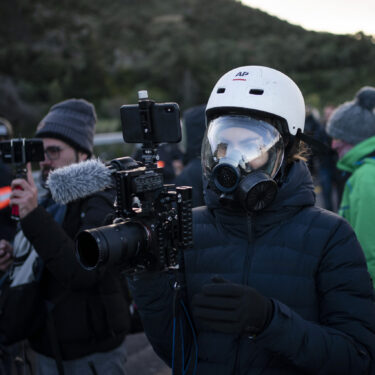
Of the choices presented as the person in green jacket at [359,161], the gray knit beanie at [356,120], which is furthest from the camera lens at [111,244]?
the gray knit beanie at [356,120]

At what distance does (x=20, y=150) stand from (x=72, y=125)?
18.6 inches

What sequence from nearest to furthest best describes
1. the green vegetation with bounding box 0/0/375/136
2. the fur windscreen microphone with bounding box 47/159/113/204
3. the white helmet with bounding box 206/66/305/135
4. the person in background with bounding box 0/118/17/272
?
the white helmet with bounding box 206/66/305/135 → the fur windscreen microphone with bounding box 47/159/113/204 → the person in background with bounding box 0/118/17/272 → the green vegetation with bounding box 0/0/375/136

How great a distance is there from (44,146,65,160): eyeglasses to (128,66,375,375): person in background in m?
1.20

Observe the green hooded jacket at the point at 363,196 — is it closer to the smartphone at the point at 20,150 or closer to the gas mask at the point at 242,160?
the gas mask at the point at 242,160

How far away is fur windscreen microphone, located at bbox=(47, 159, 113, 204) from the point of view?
6.73ft

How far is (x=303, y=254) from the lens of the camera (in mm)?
1569

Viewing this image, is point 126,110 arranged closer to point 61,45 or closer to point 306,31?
point 61,45

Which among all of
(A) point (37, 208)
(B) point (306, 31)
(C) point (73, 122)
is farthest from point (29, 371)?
(B) point (306, 31)

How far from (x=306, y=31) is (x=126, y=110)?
6069 centimetres

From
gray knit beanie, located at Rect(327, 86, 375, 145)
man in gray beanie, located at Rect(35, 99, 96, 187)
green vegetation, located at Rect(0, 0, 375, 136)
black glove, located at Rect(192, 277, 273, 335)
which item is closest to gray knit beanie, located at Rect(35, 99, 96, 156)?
man in gray beanie, located at Rect(35, 99, 96, 187)

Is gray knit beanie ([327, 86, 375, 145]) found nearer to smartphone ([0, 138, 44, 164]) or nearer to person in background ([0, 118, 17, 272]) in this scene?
smartphone ([0, 138, 44, 164])

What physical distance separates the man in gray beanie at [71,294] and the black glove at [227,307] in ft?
3.19

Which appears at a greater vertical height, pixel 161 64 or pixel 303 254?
pixel 161 64

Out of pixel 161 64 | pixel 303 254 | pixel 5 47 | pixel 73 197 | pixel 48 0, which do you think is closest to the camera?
pixel 303 254
